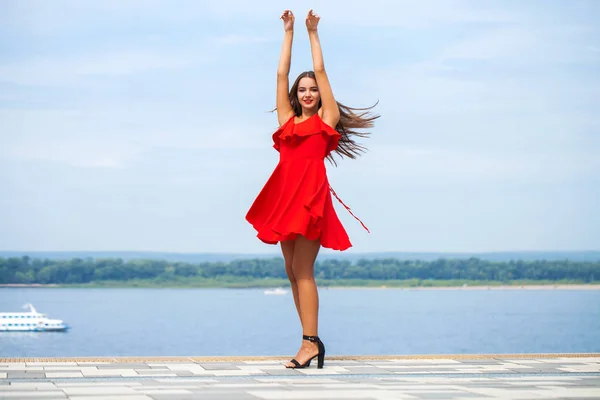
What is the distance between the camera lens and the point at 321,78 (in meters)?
4.99

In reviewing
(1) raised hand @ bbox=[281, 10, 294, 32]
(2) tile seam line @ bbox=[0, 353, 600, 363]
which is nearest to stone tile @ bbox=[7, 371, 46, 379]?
(2) tile seam line @ bbox=[0, 353, 600, 363]

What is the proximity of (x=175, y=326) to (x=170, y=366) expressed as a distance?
7204 centimetres

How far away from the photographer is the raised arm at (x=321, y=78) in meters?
4.98

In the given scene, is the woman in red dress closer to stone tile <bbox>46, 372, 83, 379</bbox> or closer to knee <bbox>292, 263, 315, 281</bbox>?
knee <bbox>292, 263, 315, 281</bbox>

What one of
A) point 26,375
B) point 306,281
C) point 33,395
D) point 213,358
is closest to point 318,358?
point 306,281

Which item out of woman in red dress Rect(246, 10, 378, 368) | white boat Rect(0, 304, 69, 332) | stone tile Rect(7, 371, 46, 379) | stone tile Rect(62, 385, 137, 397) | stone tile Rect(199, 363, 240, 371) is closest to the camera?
stone tile Rect(62, 385, 137, 397)

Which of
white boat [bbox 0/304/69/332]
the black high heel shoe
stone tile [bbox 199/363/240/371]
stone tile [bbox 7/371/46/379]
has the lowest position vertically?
white boat [bbox 0/304/69/332]

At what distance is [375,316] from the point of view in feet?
294

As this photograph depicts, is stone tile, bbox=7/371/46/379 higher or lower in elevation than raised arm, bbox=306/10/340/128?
lower

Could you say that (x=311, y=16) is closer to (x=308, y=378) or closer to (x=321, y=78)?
(x=321, y=78)

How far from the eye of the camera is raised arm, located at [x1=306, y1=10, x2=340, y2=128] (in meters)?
4.98

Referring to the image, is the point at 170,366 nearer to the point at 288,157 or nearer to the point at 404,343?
the point at 288,157

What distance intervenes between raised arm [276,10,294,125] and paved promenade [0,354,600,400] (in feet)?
3.94

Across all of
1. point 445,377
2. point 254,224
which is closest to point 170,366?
point 254,224
